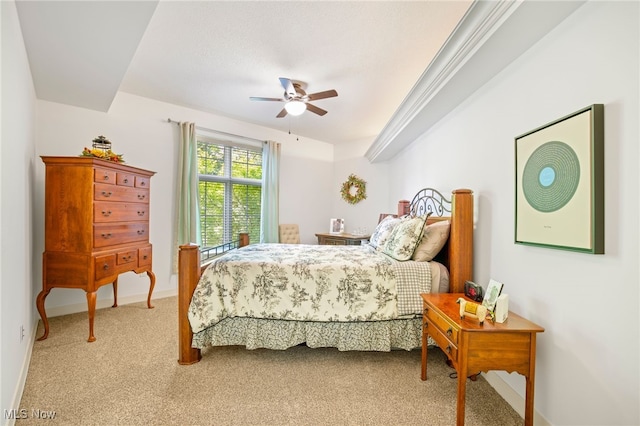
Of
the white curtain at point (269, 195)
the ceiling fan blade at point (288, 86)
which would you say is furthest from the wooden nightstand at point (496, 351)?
the white curtain at point (269, 195)

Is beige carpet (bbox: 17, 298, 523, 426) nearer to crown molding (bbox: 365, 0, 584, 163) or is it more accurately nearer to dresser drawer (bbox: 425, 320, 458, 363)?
dresser drawer (bbox: 425, 320, 458, 363)

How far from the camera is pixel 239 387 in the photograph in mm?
1815

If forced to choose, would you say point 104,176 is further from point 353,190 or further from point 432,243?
point 353,190

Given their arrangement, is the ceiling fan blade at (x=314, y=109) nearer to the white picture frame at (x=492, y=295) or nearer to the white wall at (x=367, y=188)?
the white wall at (x=367, y=188)

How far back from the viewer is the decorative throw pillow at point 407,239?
2.26 m

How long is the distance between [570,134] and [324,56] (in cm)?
201

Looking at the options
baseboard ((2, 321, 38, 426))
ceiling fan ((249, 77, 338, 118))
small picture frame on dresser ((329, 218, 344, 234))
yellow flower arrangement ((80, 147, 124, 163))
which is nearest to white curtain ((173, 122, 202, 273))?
yellow flower arrangement ((80, 147, 124, 163))

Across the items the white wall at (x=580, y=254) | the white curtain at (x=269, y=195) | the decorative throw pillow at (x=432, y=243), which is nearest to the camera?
the white wall at (x=580, y=254)

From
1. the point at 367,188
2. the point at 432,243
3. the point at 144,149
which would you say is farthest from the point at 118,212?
the point at 367,188

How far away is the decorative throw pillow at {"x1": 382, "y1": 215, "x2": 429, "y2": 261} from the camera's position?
226 centimetres

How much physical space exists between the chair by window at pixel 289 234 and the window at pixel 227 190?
0.42m

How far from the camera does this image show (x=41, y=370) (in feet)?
6.40

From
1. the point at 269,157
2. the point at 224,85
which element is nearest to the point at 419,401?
the point at 224,85

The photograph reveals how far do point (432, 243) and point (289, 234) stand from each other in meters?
3.03
